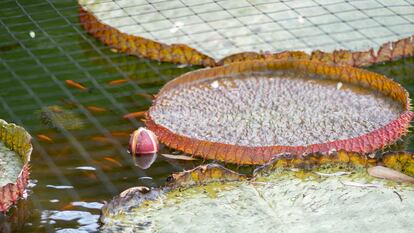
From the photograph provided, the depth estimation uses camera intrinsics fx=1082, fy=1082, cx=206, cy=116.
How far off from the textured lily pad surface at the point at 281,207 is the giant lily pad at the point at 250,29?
1.27 meters

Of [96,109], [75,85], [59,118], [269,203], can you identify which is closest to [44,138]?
[59,118]

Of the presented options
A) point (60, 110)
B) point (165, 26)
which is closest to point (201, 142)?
point (60, 110)

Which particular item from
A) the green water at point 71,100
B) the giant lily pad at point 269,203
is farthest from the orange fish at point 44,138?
the giant lily pad at point 269,203

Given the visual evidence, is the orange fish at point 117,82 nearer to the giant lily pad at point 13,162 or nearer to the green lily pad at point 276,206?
the giant lily pad at point 13,162

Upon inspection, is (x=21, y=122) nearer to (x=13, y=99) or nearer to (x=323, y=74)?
(x=13, y=99)

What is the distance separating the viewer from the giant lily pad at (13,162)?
11.1 ft

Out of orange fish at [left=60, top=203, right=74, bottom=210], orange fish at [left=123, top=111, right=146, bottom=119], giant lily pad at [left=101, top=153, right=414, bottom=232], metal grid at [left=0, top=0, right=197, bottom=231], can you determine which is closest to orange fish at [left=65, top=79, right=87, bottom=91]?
metal grid at [left=0, top=0, right=197, bottom=231]

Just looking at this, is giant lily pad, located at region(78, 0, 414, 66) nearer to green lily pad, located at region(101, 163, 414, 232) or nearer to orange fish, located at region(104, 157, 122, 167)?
orange fish, located at region(104, 157, 122, 167)

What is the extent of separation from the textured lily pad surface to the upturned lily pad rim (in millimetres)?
202

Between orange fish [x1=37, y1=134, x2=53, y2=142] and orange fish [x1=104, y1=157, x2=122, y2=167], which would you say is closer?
orange fish [x1=104, y1=157, x2=122, y2=167]

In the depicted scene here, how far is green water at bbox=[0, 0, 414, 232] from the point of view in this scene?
11.5ft

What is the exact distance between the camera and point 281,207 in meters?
3.11

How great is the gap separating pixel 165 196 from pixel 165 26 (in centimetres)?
187

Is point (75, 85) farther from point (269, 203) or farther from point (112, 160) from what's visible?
point (269, 203)
